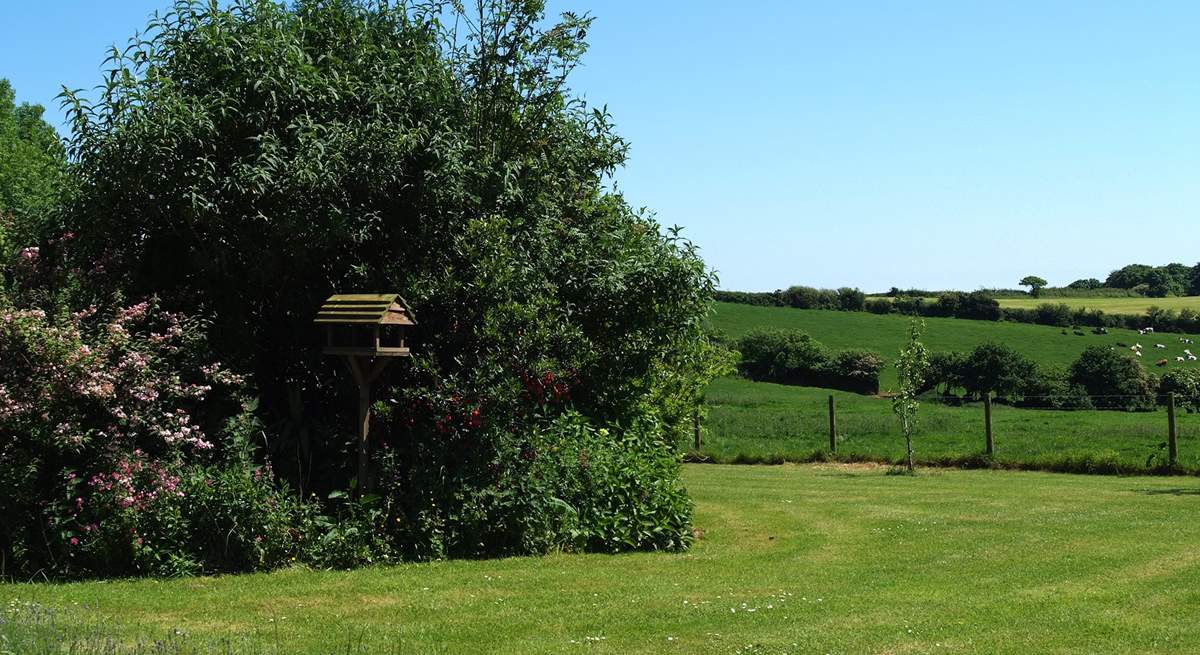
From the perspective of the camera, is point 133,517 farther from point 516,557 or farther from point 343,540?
point 516,557

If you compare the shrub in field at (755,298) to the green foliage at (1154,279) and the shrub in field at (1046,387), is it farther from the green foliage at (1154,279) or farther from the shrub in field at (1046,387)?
the green foliage at (1154,279)

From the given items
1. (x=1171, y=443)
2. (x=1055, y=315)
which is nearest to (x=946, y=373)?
(x=1055, y=315)

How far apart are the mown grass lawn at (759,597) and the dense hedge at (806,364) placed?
4008cm

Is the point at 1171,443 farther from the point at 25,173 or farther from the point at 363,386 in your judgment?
the point at 25,173

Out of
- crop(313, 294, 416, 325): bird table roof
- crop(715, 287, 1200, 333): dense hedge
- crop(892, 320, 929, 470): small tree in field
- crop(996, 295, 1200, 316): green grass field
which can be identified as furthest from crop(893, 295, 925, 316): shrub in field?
crop(313, 294, 416, 325): bird table roof

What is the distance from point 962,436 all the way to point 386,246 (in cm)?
2114

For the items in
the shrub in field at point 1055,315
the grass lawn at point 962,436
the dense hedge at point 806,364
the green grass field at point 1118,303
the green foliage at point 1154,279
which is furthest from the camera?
the green foliage at point 1154,279

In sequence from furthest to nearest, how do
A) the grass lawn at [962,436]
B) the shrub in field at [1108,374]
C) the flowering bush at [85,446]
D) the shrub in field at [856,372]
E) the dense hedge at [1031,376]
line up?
the shrub in field at [856,372]
the dense hedge at [1031,376]
the shrub in field at [1108,374]
the grass lawn at [962,436]
the flowering bush at [85,446]

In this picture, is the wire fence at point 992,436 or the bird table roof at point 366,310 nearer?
the bird table roof at point 366,310

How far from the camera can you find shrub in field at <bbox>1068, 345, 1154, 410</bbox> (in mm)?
47094

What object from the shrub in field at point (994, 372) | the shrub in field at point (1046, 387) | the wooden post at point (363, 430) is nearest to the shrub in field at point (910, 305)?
the shrub in field at point (994, 372)

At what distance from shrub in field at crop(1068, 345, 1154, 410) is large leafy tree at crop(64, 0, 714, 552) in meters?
39.8

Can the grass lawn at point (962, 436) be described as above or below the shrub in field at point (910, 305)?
below

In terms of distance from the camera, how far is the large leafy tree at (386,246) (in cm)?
1181
